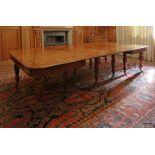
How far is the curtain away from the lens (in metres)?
4.55

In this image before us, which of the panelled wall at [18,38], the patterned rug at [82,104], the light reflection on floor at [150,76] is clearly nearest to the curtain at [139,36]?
the panelled wall at [18,38]

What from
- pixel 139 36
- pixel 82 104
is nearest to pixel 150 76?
pixel 82 104

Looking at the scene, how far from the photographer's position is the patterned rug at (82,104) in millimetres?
1613

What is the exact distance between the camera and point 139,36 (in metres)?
4.85

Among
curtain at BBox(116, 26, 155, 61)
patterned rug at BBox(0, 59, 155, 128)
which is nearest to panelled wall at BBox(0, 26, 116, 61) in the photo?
curtain at BBox(116, 26, 155, 61)

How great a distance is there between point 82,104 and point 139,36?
12.0ft

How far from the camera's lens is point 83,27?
5641 mm

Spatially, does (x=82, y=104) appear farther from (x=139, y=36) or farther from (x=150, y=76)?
(x=139, y=36)

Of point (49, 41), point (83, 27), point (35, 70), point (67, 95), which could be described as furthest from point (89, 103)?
point (83, 27)

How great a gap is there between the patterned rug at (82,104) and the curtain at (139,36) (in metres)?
1.97

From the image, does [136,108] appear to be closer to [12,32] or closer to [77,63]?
[77,63]

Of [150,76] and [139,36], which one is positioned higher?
[139,36]

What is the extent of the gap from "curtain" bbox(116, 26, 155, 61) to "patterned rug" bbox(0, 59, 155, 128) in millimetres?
1972

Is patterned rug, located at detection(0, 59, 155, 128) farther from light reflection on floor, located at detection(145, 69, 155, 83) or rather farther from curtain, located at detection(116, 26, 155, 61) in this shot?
curtain, located at detection(116, 26, 155, 61)
